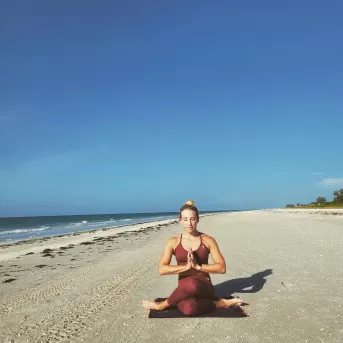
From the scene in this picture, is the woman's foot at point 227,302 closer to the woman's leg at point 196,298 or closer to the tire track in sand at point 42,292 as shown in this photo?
the woman's leg at point 196,298

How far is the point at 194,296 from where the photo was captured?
6344 millimetres

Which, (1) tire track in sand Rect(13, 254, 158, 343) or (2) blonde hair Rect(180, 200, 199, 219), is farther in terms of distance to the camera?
(2) blonde hair Rect(180, 200, 199, 219)

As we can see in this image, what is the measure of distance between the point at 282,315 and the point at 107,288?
4.68 m

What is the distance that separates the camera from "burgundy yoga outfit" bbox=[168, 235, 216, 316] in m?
6.24

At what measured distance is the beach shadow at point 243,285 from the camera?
847 cm

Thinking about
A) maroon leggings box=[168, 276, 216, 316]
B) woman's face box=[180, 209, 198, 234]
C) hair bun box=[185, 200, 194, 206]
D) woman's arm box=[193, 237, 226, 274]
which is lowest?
maroon leggings box=[168, 276, 216, 316]

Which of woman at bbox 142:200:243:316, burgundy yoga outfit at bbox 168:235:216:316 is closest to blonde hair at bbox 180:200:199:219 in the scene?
woman at bbox 142:200:243:316

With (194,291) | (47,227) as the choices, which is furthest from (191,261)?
(47,227)

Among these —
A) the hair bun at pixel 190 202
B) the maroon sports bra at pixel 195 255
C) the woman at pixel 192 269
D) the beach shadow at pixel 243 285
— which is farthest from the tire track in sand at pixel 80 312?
the hair bun at pixel 190 202

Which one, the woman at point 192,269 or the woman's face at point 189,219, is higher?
the woman's face at point 189,219

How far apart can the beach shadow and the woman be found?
6.44 feet

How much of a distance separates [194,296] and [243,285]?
314 centimetres

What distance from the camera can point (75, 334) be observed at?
5.71m

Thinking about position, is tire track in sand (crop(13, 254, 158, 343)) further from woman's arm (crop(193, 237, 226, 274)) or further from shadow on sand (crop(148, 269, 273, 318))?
woman's arm (crop(193, 237, 226, 274))
